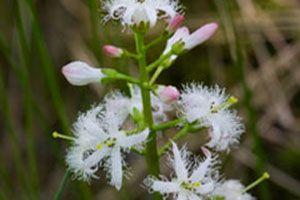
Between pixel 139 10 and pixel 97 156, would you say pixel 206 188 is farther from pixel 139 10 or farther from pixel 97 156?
pixel 139 10

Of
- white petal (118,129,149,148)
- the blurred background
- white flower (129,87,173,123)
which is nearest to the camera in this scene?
white petal (118,129,149,148)

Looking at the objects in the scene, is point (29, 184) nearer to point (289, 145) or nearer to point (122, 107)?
point (122, 107)

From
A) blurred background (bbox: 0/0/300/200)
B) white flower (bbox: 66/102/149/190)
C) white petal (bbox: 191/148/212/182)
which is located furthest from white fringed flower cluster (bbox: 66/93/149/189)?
blurred background (bbox: 0/0/300/200)

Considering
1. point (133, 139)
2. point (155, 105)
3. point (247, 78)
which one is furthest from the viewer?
point (247, 78)

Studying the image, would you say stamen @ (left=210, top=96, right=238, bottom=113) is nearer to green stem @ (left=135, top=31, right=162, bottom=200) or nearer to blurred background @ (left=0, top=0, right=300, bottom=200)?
green stem @ (left=135, top=31, right=162, bottom=200)

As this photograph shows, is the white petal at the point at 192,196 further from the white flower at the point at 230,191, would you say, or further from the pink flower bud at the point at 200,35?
the pink flower bud at the point at 200,35

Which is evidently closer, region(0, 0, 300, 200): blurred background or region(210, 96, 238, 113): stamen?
region(210, 96, 238, 113): stamen

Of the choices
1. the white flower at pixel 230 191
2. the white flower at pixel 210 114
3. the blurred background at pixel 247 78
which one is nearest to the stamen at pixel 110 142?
the white flower at pixel 210 114

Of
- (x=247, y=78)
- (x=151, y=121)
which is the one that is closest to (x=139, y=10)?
(x=151, y=121)
